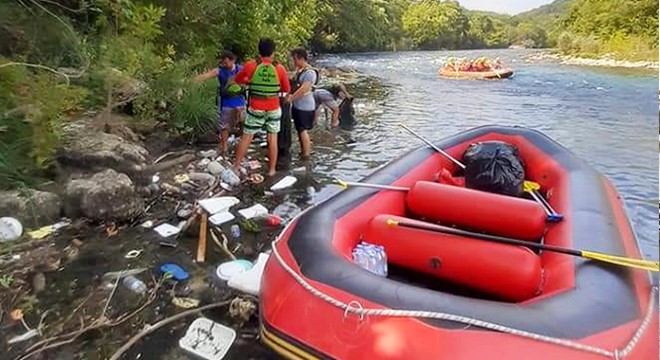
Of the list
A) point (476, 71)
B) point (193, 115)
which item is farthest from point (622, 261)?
point (476, 71)

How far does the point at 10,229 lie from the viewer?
3.48 meters

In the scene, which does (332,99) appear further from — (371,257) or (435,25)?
(435,25)

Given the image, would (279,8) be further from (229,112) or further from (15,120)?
(15,120)

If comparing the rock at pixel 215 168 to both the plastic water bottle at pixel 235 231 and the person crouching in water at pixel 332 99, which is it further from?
the person crouching in water at pixel 332 99

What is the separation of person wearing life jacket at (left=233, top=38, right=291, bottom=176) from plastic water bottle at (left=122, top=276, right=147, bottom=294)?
2277mm

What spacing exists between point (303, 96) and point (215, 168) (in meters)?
1.30

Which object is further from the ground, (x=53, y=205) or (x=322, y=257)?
(x=322, y=257)

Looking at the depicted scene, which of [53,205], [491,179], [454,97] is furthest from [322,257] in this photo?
[454,97]

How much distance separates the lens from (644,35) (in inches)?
1013

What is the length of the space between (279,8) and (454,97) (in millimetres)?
5512

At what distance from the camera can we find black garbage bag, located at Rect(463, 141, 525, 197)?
3775 mm

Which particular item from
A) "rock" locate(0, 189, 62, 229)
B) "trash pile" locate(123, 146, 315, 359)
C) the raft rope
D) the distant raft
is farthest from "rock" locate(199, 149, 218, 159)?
the distant raft

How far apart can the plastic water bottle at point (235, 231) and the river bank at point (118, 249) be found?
2cm

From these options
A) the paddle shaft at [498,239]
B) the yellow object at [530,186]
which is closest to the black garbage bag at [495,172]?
the yellow object at [530,186]
